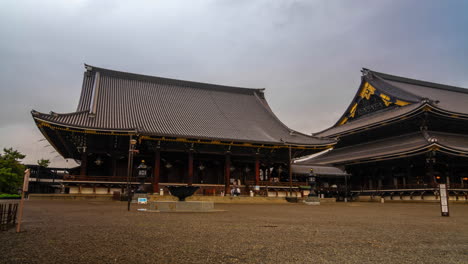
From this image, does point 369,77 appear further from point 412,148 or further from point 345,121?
point 412,148

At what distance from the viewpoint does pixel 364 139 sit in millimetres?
38219

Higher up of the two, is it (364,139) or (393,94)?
(393,94)

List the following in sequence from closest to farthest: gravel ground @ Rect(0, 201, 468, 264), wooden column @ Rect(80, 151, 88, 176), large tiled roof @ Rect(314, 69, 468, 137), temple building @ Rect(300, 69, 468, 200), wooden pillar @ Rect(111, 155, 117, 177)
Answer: gravel ground @ Rect(0, 201, 468, 264) < wooden column @ Rect(80, 151, 88, 176) < wooden pillar @ Rect(111, 155, 117, 177) < temple building @ Rect(300, 69, 468, 200) < large tiled roof @ Rect(314, 69, 468, 137)

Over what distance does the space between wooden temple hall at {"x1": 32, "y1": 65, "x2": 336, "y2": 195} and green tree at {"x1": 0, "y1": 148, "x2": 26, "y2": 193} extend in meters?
8.15

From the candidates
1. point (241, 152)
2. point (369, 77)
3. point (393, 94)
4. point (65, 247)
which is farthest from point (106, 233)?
point (369, 77)

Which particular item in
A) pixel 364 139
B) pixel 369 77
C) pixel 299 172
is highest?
pixel 369 77

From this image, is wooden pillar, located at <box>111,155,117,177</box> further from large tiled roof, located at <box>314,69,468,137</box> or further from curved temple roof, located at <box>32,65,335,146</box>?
large tiled roof, located at <box>314,69,468,137</box>

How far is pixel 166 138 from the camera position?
2622cm

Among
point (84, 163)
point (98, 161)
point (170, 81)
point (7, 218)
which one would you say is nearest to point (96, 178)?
point (84, 163)

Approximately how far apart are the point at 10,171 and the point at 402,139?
40.7m

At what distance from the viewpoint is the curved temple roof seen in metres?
26.6

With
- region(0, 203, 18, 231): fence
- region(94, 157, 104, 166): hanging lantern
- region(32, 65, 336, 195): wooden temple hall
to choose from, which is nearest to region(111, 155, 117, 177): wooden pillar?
region(32, 65, 336, 195): wooden temple hall

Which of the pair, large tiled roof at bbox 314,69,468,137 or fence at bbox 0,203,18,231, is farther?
large tiled roof at bbox 314,69,468,137

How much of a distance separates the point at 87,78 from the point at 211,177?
1494cm
